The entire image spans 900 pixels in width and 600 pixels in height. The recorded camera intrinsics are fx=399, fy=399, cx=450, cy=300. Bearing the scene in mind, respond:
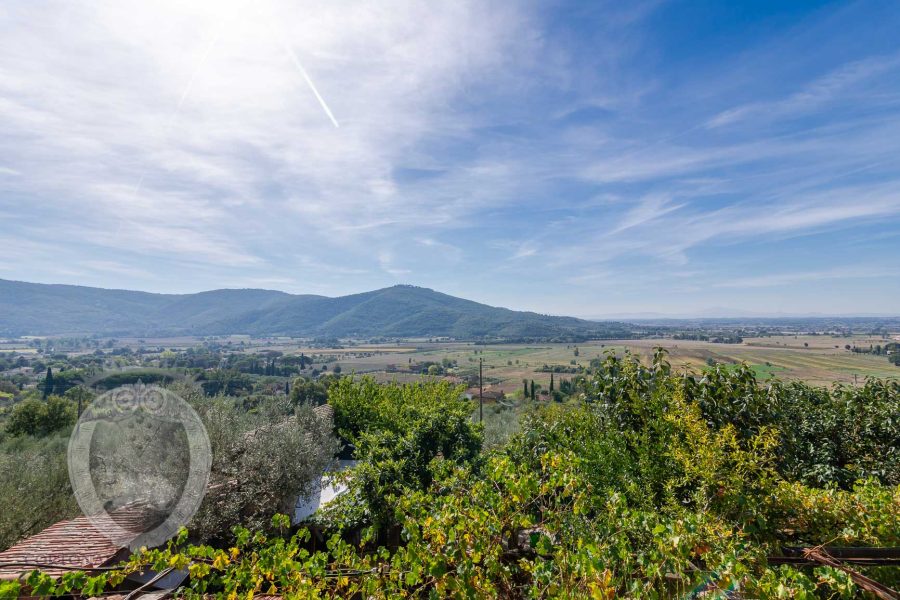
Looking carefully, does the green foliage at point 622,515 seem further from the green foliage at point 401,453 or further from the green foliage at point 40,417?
the green foliage at point 40,417

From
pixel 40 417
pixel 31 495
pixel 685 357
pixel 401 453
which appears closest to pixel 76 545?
pixel 31 495

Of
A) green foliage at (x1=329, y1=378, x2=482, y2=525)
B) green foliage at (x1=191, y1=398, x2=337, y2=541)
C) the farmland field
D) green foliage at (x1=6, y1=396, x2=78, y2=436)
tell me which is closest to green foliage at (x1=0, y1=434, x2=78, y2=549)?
green foliage at (x1=191, y1=398, x2=337, y2=541)

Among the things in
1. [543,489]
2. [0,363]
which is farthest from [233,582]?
[0,363]

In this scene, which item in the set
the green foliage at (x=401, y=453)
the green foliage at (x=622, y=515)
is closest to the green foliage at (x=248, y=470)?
the green foliage at (x=401, y=453)

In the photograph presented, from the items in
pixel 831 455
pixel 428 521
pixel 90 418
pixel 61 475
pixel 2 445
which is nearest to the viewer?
pixel 428 521

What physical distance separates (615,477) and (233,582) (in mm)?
4133

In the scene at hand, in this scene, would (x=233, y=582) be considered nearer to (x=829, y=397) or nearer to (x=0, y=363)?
(x=829, y=397)

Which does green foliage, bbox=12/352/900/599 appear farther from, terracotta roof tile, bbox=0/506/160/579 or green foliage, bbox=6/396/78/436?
green foliage, bbox=6/396/78/436

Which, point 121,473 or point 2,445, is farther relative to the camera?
point 2,445

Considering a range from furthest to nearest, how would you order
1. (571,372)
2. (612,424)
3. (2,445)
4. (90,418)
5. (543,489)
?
(571,372) < (2,445) < (90,418) < (612,424) < (543,489)

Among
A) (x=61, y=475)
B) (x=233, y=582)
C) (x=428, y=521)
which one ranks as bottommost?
(x=61, y=475)

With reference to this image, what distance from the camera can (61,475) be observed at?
10.7 meters

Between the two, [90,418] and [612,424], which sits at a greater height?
[612,424]

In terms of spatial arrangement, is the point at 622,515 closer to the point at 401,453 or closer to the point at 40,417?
the point at 401,453
